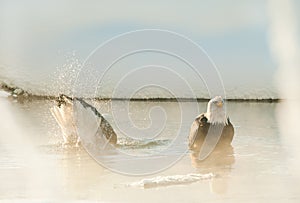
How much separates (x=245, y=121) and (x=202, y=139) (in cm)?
626

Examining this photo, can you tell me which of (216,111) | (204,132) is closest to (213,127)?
(204,132)

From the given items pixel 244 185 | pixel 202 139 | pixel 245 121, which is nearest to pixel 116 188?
pixel 244 185

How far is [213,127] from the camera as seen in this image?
317 inches

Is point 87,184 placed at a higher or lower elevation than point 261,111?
lower

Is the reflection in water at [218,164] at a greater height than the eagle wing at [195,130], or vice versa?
the eagle wing at [195,130]

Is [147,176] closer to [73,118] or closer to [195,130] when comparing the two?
[195,130]

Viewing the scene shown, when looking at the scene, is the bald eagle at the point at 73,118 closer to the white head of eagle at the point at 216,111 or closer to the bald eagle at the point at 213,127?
the bald eagle at the point at 213,127

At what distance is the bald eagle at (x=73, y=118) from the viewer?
28.5 ft

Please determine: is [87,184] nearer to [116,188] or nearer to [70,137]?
[116,188]

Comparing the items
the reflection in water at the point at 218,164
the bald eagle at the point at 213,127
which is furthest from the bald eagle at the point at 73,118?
the reflection in water at the point at 218,164

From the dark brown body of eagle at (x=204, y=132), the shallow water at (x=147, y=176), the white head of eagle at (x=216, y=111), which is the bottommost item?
the shallow water at (x=147, y=176)

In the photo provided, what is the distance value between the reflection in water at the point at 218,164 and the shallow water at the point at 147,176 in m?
0.01

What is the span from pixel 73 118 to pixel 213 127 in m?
2.58

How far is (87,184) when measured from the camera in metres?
5.34
